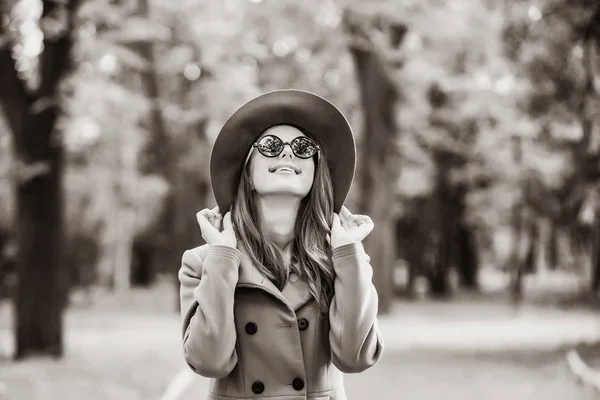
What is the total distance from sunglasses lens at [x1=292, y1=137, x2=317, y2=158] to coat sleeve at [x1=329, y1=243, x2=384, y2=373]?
0.47 meters

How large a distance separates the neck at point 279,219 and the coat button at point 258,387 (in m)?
0.60

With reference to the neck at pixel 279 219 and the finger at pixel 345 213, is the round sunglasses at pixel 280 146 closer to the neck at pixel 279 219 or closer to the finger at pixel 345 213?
the neck at pixel 279 219

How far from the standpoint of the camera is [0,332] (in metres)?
21.6

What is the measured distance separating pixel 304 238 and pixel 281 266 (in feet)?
0.54

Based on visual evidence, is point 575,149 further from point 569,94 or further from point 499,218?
point 499,218

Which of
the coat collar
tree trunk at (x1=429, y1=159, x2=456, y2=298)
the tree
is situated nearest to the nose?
the coat collar

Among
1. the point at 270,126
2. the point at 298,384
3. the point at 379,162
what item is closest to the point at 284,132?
the point at 270,126

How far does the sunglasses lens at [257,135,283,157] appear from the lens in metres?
3.81

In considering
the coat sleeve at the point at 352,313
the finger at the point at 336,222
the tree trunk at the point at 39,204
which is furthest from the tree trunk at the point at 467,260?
the coat sleeve at the point at 352,313

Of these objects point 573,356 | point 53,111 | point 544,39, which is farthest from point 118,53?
point 573,356

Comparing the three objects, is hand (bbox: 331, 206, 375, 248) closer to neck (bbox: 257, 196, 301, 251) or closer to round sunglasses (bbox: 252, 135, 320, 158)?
neck (bbox: 257, 196, 301, 251)

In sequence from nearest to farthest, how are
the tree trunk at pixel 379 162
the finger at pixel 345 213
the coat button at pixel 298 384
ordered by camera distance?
the coat button at pixel 298 384, the finger at pixel 345 213, the tree trunk at pixel 379 162

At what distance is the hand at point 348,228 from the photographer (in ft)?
12.0

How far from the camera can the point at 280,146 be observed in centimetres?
382
